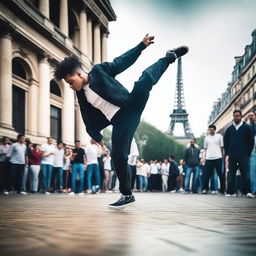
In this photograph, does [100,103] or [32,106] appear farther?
[32,106]

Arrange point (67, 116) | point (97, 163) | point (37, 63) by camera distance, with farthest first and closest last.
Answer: point (67, 116), point (37, 63), point (97, 163)

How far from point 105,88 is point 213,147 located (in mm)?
6516

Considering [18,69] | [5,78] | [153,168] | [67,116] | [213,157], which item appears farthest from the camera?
[67,116]

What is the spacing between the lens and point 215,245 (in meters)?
1.24

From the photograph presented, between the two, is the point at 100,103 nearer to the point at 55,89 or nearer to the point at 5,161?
the point at 5,161

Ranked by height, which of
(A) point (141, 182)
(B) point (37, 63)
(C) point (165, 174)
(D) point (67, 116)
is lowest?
(A) point (141, 182)

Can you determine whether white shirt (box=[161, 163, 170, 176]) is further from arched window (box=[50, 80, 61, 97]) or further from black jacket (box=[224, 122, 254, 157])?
black jacket (box=[224, 122, 254, 157])

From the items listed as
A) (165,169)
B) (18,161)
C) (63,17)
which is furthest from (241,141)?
(63,17)

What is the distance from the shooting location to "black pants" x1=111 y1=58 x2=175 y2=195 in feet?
11.4

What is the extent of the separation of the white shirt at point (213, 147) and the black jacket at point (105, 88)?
611 centimetres

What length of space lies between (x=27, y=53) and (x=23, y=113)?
3.27 m

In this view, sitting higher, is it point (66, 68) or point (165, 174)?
point (66, 68)

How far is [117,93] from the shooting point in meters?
3.52

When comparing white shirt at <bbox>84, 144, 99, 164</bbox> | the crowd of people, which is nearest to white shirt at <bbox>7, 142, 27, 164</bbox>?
the crowd of people
